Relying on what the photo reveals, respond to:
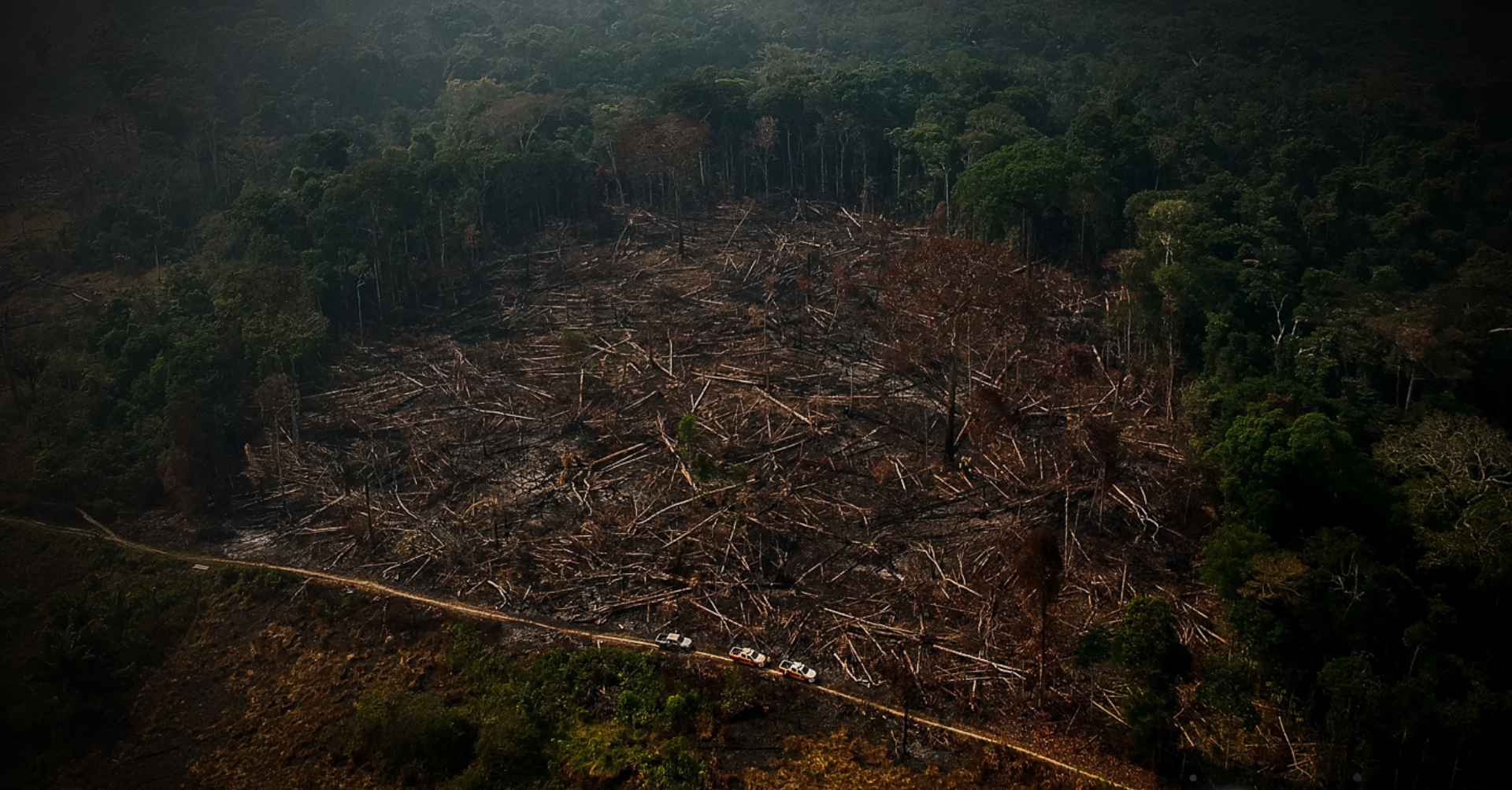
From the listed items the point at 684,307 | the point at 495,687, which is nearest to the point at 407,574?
the point at 495,687

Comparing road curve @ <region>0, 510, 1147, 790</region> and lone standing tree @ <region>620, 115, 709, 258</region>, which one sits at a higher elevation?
lone standing tree @ <region>620, 115, 709, 258</region>

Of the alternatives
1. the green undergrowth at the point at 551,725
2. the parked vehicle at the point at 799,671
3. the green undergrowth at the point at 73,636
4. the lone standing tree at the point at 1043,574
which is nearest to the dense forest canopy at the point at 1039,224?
the lone standing tree at the point at 1043,574

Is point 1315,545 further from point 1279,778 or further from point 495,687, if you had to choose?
point 495,687

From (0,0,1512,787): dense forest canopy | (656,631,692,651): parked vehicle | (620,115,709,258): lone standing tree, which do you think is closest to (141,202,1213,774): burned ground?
(656,631,692,651): parked vehicle

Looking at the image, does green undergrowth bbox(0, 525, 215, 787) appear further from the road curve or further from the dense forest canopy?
the dense forest canopy

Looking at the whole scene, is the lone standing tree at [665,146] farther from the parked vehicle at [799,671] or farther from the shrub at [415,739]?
the shrub at [415,739]

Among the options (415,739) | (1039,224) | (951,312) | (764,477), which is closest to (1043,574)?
(764,477)

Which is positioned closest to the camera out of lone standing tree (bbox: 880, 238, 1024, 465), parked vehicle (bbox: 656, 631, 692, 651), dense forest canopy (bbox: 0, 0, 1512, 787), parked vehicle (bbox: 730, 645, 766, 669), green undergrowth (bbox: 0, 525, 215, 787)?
dense forest canopy (bbox: 0, 0, 1512, 787)
